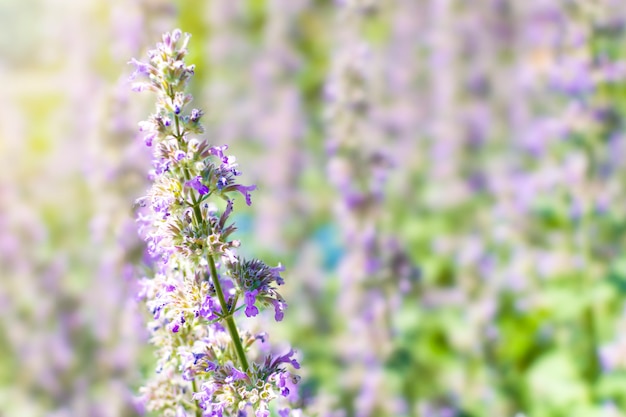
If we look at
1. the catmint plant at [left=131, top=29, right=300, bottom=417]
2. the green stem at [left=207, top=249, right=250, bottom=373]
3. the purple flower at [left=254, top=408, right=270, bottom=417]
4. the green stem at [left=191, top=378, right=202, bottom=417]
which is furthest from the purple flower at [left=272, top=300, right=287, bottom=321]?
the green stem at [left=191, top=378, right=202, bottom=417]

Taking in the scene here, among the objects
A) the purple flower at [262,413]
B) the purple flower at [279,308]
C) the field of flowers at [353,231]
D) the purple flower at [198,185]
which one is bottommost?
the purple flower at [262,413]

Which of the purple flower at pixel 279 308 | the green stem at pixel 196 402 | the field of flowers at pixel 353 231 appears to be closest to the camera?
the purple flower at pixel 279 308

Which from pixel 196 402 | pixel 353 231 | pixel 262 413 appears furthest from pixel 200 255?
pixel 353 231

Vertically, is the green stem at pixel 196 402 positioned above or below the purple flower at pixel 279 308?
above

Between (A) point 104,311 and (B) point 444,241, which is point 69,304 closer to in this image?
(A) point 104,311

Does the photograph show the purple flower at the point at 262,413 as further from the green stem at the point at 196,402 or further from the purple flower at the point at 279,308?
the green stem at the point at 196,402

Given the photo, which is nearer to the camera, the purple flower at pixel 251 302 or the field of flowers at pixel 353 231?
the purple flower at pixel 251 302

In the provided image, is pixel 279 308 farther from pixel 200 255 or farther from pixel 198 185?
pixel 198 185

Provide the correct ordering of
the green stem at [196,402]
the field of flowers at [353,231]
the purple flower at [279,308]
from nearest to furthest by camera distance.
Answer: the purple flower at [279,308]
the field of flowers at [353,231]
the green stem at [196,402]

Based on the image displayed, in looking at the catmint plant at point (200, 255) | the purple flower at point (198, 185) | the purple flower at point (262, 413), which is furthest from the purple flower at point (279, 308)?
the purple flower at point (198, 185)

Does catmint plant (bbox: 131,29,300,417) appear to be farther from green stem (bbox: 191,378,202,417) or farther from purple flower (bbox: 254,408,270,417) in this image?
green stem (bbox: 191,378,202,417)
